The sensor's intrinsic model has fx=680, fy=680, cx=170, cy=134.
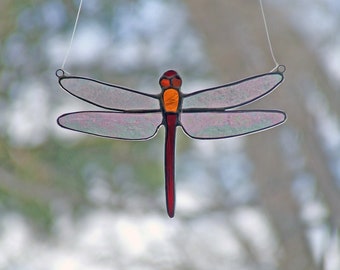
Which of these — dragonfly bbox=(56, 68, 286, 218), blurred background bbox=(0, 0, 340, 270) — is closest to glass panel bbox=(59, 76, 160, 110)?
dragonfly bbox=(56, 68, 286, 218)

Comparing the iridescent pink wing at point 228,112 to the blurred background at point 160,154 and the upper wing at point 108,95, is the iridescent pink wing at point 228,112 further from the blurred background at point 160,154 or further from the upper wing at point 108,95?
the blurred background at point 160,154

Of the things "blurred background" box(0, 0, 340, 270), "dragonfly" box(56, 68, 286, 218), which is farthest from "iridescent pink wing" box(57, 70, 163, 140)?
"blurred background" box(0, 0, 340, 270)

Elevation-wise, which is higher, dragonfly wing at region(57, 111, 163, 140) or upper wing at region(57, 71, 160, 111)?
upper wing at region(57, 71, 160, 111)

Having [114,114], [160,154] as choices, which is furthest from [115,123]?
[160,154]

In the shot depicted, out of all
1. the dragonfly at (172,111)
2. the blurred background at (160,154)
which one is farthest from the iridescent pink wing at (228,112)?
Answer: the blurred background at (160,154)

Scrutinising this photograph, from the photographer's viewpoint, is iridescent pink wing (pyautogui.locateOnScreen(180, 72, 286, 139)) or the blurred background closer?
iridescent pink wing (pyautogui.locateOnScreen(180, 72, 286, 139))

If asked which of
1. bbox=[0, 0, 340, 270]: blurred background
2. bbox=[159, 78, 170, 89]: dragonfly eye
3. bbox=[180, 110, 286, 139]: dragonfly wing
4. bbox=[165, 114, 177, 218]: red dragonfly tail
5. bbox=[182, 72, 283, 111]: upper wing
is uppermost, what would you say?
bbox=[0, 0, 340, 270]: blurred background

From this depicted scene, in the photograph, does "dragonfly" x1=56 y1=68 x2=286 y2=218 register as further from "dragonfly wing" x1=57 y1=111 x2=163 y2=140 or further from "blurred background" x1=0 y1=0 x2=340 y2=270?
"blurred background" x1=0 y1=0 x2=340 y2=270
